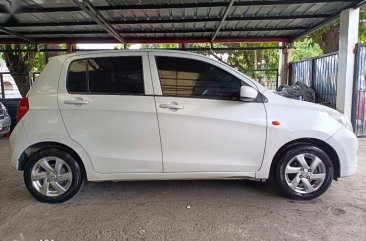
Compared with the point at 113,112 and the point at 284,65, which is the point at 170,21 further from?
the point at 284,65

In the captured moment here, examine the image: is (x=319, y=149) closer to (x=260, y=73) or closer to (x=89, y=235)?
(x=89, y=235)

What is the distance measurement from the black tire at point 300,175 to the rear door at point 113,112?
1449mm

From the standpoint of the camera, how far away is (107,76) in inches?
135

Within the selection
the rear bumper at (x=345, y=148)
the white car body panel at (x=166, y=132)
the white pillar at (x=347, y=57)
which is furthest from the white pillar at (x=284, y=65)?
the white car body panel at (x=166, y=132)

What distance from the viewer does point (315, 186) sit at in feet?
11.5

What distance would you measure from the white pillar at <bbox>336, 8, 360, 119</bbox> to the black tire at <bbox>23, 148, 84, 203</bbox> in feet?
18.9

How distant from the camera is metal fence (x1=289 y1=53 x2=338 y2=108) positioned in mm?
7145

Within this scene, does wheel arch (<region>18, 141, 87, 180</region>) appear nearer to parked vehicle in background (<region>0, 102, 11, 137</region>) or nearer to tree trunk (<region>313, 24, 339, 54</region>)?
parked vehicle in background (<region>0, 102, 11, 137</region>)

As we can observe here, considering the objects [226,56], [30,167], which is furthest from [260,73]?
[30,167]

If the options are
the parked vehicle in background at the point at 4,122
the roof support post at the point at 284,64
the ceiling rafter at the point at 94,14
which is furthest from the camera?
the roof support post at the point at 284,64

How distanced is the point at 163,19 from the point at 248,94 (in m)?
4.45

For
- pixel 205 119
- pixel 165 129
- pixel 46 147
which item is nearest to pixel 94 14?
pixel 46 147

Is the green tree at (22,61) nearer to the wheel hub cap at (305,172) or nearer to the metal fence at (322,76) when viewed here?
the metal fence at (322,76)

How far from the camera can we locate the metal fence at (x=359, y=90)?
6.29m
